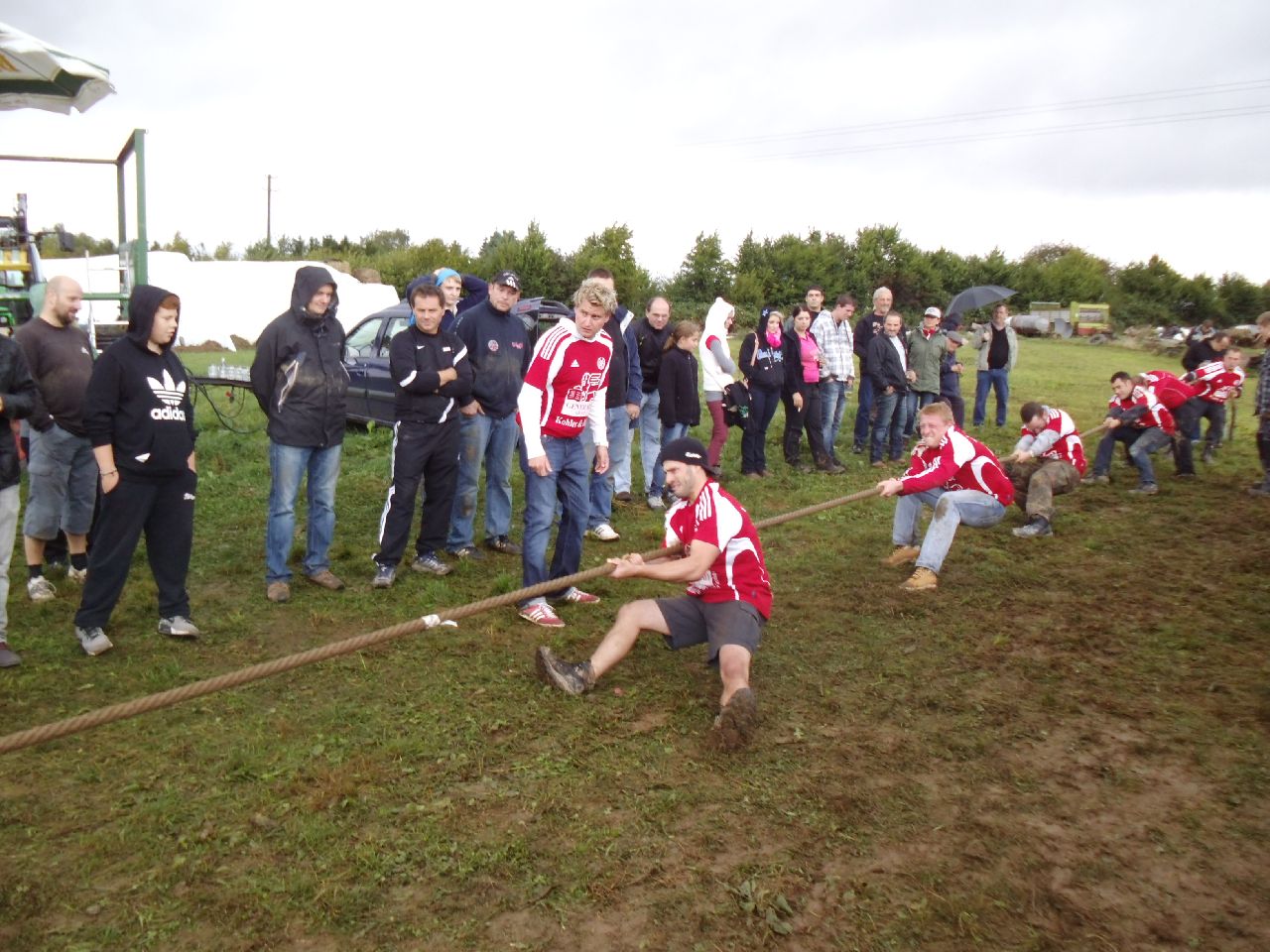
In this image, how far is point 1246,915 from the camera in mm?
3268

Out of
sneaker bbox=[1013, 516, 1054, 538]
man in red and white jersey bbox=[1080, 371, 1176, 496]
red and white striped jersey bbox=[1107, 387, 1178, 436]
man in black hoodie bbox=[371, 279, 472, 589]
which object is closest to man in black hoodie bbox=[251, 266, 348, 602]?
man in black hoodie bbox=[371, 279, 472, 589]

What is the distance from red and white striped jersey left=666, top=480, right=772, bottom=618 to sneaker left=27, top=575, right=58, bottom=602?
13.8ft

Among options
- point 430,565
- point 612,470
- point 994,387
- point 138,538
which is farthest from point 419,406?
point 994,387

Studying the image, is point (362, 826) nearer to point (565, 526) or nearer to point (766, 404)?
point (565, 526)

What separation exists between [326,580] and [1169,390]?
9452mm

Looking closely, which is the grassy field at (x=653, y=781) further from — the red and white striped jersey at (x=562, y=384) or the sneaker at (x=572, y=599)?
the red and white striped jersey at (x=562, y=384)

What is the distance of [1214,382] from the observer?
11398 millimetres

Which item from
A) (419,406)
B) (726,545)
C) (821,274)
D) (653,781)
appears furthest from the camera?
(821,274)

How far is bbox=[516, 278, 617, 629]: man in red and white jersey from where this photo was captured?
18.8 ft

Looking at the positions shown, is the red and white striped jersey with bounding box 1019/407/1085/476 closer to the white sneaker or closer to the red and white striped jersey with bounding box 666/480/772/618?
the white sneaker

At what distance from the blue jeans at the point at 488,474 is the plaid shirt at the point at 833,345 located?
16.9 ft

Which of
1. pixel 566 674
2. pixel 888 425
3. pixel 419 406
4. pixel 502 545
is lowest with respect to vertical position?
pixel 502 545

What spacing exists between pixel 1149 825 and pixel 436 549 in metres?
4.80

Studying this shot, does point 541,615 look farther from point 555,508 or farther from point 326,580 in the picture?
point 326,580
